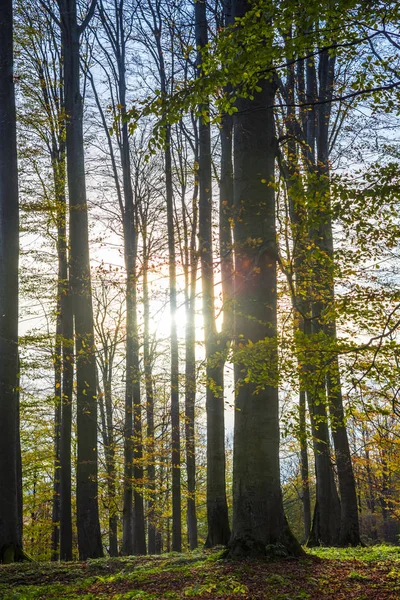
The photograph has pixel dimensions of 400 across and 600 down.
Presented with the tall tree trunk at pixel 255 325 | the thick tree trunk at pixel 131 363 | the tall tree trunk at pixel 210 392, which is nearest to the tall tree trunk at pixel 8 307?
the tall tree trunk at pixel 210 392

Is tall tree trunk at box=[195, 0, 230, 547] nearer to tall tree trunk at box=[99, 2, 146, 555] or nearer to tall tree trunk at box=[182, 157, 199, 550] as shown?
tall tree trunk at box=[182, 157, 199, 550]

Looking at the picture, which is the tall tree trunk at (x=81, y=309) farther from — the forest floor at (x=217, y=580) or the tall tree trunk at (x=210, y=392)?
the forest floor at (x=217, y=580)

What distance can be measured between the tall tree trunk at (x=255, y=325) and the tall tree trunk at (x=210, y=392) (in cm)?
227

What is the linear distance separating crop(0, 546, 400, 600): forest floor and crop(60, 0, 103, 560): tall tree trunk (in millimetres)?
2842

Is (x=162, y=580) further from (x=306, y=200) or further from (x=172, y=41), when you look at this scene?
(x=172, y=41)

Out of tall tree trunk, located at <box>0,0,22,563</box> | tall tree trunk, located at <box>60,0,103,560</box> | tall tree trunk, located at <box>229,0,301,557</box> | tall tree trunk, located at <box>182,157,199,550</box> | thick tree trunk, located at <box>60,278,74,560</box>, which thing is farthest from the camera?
tall tree trunk, located at <box>182,157,199,550</box>

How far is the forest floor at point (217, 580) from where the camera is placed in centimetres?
494

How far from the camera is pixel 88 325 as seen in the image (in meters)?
10.5

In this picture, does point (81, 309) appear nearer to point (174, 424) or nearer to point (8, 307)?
point (8, 307)

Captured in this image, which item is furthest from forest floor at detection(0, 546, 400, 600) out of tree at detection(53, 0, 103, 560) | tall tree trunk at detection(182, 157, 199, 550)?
tall tree trunk at detection(182, 157, 199, 550)

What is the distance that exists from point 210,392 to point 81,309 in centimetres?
320

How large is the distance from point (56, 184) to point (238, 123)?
322 inches

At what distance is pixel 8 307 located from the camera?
9.03 metres

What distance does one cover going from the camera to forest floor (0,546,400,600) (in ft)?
16.2
